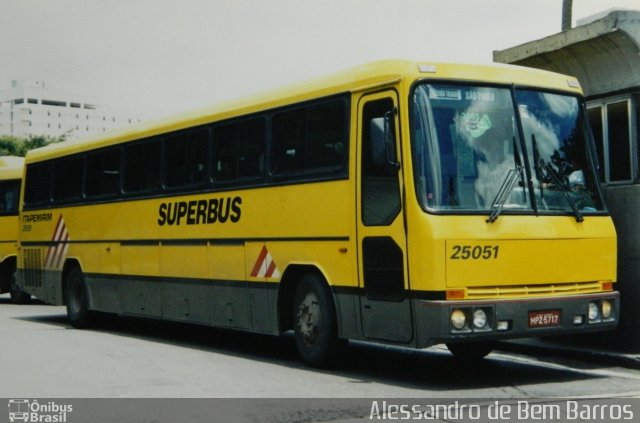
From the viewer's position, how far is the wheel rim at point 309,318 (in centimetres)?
1172

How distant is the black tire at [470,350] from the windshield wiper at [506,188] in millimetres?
2409

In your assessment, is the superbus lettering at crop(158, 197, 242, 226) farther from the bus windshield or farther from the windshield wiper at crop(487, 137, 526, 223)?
the windshield wiper at crop(487, 137, 526, 223)

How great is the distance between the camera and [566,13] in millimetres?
22328

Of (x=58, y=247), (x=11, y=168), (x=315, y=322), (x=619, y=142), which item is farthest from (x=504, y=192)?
(x=11, y=168)

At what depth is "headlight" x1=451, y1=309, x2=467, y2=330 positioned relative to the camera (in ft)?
32.7

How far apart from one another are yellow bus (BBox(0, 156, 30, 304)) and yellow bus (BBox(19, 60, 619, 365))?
39.2ft

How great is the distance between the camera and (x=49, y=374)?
11.5 metres

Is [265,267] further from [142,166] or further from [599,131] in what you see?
[599,131]

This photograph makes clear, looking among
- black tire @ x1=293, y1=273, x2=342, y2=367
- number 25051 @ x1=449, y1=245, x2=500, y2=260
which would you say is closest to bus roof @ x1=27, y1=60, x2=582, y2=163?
number 25051 @ x1=449, y1=245, x2=500, y2=260

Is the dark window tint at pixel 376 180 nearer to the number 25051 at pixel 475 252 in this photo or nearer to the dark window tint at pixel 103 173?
the number 25051 at pixel 475 252

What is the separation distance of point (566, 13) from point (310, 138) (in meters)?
12.0

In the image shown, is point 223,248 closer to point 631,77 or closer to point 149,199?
point 149,199

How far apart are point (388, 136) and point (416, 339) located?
6.44 ft

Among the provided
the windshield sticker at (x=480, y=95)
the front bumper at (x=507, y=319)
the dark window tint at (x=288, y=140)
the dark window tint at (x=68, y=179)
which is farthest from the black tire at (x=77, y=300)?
the windshield sticker at (x=480, y=95)
